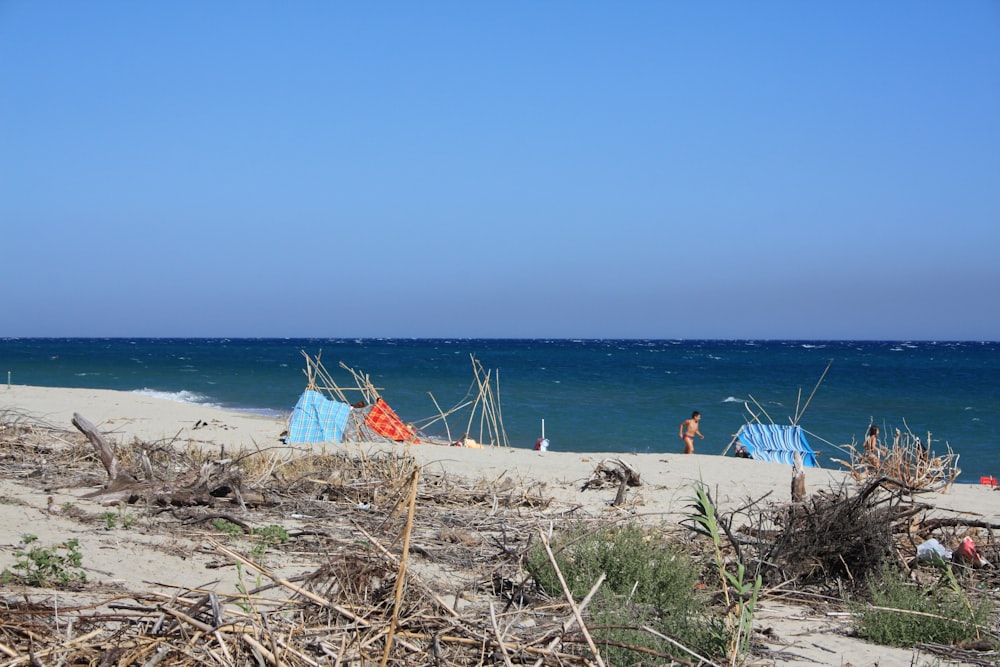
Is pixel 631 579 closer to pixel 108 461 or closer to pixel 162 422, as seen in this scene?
pixel 108 461

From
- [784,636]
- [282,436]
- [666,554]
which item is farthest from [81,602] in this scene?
[282,436]

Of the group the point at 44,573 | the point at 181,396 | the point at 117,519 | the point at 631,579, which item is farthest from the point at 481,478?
the point at 181,396

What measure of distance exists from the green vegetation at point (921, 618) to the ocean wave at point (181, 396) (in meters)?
25.5

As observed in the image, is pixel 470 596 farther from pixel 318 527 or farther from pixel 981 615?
pixel 981 615

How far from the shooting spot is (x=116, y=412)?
55.3 ft

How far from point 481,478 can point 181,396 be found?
24189 millimetres

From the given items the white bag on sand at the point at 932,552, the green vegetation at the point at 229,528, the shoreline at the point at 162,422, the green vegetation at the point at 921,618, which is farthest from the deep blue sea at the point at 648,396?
the green vegetation at the point at 921,618

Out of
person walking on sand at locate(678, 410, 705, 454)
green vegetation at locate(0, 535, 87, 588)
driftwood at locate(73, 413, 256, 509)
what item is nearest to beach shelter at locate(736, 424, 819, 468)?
person walking on sand at locate(678, 410, 705, 454)

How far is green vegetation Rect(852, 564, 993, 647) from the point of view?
12.7 feet

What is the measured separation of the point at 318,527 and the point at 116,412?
1272 cm

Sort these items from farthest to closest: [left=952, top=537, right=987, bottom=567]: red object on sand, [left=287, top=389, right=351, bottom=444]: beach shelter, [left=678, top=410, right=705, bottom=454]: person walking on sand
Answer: [left=678, top=410, right=705, bottom=454]: person walking on sand < [left=287, top=389, right=351, bottom=444]: beach shelter < [left=952, top=537, right=987, bottom=567]: red object on sand

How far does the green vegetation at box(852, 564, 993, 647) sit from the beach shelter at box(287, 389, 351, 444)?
9482 millimetres

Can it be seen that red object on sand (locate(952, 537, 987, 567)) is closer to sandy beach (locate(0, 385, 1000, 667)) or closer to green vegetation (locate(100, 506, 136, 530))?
sandy beach (locate(0, 385, 1000, 667))

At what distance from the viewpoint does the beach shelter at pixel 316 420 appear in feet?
41.7
